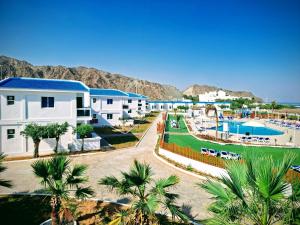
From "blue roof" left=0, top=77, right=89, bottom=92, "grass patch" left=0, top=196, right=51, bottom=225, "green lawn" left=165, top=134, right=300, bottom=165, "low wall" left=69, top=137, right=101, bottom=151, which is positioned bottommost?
"grass patch" left=0, top=196, right=51, bottom=225

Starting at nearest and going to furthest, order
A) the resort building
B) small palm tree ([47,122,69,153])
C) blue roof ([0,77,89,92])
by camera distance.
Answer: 1. small palm tree ([47,122,69,153])
2. blue roof ([0,77,89,92])
3. the resort building

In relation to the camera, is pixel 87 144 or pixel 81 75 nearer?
pixel 87 144

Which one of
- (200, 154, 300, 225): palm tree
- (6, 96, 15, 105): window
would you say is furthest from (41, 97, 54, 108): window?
(200, 154, 300, 225): palm tree

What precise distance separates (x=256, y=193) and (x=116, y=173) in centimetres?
1336

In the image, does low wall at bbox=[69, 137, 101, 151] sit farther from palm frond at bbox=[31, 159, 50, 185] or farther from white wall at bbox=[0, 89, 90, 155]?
palm frond at bbox=[31, 159, 50, 185]

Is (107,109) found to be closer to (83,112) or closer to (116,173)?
(83,112)

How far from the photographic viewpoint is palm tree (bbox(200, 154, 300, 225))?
15.3 feet

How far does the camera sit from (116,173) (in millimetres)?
17297

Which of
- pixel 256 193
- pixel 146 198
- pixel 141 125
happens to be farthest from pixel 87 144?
pixel 141 125

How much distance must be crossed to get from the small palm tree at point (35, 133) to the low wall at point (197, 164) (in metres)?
12.0

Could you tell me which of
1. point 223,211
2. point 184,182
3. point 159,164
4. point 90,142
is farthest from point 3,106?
point 223,211

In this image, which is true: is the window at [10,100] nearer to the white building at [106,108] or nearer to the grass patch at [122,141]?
the grass patch at [122,141]

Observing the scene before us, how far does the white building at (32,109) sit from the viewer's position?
20828mm

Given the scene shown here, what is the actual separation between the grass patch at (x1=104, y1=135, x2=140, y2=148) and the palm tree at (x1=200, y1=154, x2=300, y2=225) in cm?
2133
